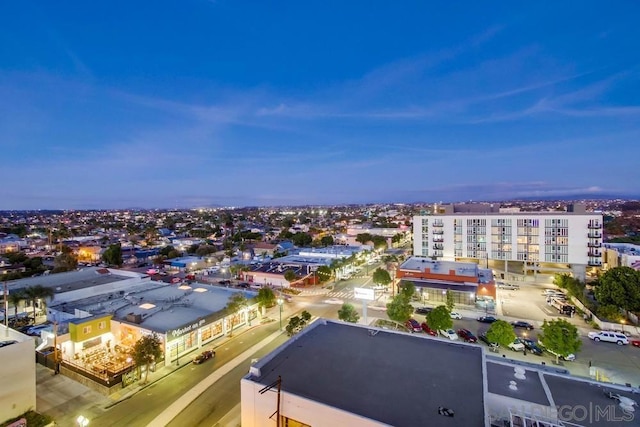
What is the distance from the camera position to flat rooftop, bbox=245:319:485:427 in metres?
9.98

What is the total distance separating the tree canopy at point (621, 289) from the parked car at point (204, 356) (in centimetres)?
2948

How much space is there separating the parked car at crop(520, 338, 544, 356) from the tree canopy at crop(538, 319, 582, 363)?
1.52 m

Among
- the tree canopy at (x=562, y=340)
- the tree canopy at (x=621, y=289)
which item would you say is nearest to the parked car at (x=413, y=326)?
the tree canopy at (x=562, y=340)

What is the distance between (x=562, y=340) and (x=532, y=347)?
8.86 ft

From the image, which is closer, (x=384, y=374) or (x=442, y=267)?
(x=384, y=374)

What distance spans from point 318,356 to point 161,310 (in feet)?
50.1

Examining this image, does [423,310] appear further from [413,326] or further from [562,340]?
[562,340]

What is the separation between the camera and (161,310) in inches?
928

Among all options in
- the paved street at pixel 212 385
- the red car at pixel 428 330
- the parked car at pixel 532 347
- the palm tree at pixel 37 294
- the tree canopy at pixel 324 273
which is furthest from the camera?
the tree canopy at pixel 324 273

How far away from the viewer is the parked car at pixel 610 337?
21672mm

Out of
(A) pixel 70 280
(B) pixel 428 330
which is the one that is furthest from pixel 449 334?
(A) pixel 70 280

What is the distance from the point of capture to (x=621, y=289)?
24.3 m

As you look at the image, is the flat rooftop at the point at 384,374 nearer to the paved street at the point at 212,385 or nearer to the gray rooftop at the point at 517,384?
the gray rooftop at the point at 517,384

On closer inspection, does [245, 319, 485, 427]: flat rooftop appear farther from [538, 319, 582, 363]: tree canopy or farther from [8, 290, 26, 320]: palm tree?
[8, 290, 26, 320]: palm tree
